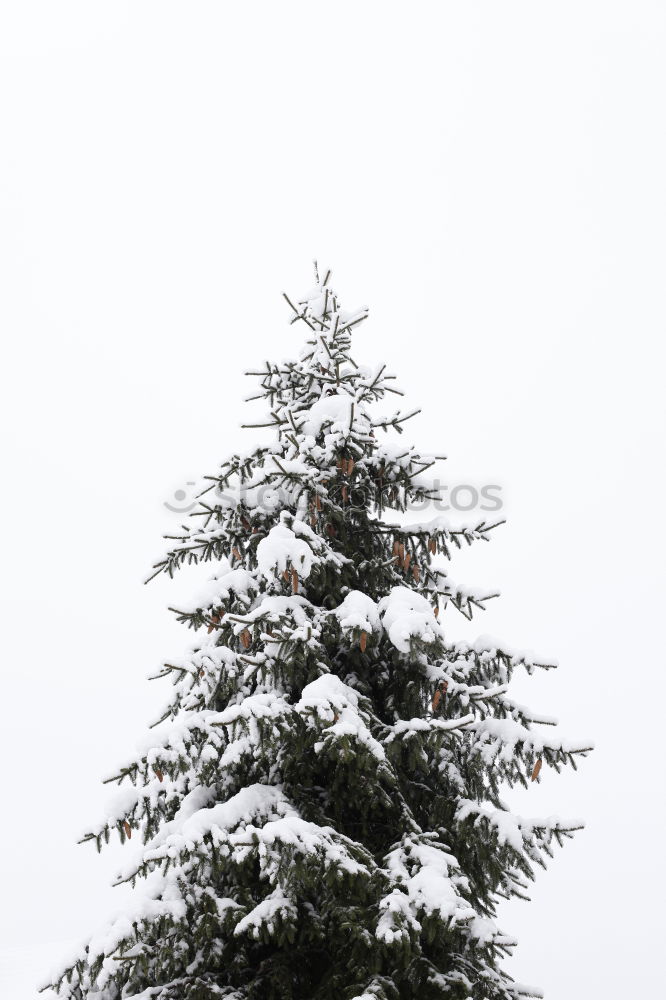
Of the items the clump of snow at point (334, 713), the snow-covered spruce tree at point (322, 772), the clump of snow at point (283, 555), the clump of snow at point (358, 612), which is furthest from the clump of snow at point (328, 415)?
the clump of snow at point (334, 713)

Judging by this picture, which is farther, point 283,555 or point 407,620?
point 283,555

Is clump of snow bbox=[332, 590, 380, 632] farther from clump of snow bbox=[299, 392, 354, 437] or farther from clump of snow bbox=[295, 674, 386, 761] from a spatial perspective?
clump of snow bbox=[299, 392, 354, 437]

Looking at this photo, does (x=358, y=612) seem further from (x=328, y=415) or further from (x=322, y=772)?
(x=328, y=415)

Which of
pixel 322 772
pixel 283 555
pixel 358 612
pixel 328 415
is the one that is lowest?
pixel 322 772

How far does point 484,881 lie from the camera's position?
5.02 metres

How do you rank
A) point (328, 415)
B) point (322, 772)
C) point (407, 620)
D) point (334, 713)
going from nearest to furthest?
point (334, 713) < point (407, 620) < point (322, 772) < point (328, 415)

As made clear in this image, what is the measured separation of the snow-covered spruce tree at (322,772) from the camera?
409cm

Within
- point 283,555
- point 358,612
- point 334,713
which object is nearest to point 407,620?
point 358,612

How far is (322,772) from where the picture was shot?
510cm

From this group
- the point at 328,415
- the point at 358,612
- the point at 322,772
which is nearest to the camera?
the point at 358,612

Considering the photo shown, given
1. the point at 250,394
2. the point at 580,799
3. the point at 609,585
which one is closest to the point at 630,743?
the point at 580,799

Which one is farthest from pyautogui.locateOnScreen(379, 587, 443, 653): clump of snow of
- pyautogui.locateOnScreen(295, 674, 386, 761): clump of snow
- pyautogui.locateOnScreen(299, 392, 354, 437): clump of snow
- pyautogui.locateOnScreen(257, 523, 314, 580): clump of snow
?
pyautogui.locateOnScreen(299, 392, 354, 437): clump of snow

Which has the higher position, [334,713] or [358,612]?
[358,612]

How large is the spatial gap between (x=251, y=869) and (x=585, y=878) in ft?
114
